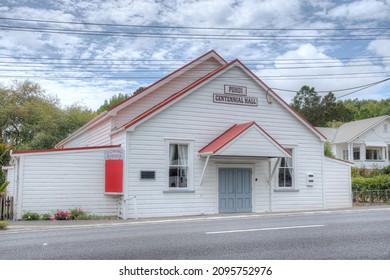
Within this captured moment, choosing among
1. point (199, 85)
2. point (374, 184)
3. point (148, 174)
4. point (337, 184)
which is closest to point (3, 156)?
point (148, 174)

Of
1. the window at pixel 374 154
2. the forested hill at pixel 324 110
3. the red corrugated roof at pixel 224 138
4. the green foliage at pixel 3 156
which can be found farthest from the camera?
the forested hill at pixel 324 110

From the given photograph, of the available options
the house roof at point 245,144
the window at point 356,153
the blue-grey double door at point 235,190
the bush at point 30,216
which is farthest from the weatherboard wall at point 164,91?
the window at point 356,153

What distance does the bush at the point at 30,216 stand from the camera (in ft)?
52.0

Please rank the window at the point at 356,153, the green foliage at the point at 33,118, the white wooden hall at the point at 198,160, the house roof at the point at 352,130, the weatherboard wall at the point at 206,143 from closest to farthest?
the white wooden hall at the point at 198,160 → the weatherboard wall at the point at 206,143 → the green foliage at the point at 33,118 → the house roof at the point at 352,130 → the window at the point at 356,153

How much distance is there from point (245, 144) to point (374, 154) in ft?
124

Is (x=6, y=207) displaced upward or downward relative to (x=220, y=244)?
upward

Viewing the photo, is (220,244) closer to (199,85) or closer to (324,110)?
(199,85)

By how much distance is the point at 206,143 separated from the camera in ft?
62.1

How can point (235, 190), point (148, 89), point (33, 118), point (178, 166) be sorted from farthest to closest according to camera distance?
point (33, 118)
point (148, 89)
point (235, 190)
point (178, 166)

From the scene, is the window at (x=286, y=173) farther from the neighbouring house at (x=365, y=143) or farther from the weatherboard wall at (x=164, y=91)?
the neighbouring house at (x=365, y=143)

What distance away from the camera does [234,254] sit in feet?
25.1
